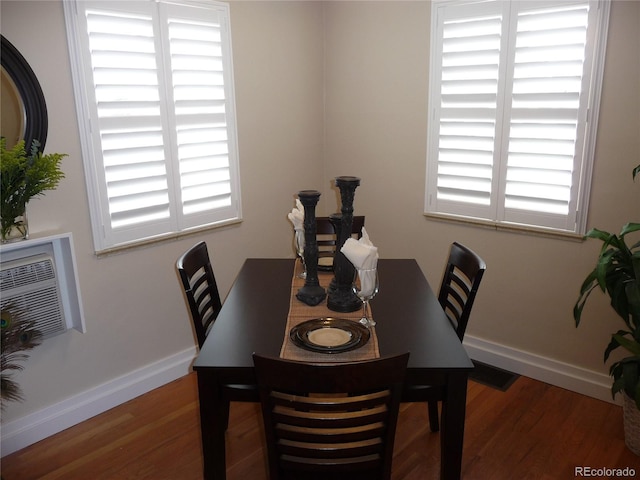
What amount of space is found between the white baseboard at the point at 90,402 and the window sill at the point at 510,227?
1.79 meters

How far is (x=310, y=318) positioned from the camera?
1916mm

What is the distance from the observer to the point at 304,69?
11.3 feet

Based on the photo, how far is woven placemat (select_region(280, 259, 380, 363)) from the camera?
1631 millimetres

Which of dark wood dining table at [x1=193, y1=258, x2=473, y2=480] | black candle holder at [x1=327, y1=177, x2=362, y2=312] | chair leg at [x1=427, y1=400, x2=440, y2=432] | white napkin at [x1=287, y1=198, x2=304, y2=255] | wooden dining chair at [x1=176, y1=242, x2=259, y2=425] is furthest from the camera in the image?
chair leg at [x1=427, y1=400, x2=440, y2=432]

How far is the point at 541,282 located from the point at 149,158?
7.53ft

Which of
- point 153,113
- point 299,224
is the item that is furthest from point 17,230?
point 299,224

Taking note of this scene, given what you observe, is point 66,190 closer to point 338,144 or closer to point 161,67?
point 161,67

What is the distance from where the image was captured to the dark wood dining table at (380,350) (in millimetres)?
1592

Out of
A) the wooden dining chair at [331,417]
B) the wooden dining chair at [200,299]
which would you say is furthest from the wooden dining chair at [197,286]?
the wooden dining chair at [331,417]

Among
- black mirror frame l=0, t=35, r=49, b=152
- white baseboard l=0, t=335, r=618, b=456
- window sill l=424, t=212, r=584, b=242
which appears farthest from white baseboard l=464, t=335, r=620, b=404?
black mirror frame l=0, t=35, r=49, b=152

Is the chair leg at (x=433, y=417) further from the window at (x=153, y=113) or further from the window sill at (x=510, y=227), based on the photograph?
the window at (x=153, y=113)

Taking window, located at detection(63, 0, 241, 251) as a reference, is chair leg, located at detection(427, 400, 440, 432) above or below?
below

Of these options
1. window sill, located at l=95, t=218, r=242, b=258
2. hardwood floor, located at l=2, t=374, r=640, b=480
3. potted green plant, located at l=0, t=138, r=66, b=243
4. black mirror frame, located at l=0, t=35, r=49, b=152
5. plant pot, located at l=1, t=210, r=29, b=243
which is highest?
black mirror frame, located at l=0, t=35, r=49, b=152

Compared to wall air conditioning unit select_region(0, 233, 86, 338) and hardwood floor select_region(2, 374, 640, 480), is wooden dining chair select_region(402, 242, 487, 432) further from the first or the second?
wall air conditioning unit select_region(0, 233, 86, 338)
